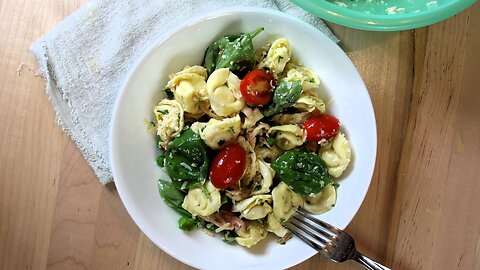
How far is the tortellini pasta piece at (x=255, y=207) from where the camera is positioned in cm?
105

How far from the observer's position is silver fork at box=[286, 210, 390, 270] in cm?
107

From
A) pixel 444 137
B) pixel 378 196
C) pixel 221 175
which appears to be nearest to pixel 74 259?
pixel 221 175

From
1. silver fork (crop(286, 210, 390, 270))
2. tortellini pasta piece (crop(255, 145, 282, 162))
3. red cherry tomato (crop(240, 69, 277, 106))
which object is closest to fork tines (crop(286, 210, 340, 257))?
silver fork (crop(286, 210, 390, 270))

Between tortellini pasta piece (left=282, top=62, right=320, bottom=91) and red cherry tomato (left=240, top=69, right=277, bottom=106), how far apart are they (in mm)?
41

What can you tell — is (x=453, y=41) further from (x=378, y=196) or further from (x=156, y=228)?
(x=156, y=228)

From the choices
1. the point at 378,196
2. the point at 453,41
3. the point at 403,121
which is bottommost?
the point at 378,196

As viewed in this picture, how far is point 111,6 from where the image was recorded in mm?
1136

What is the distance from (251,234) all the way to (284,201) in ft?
0.28

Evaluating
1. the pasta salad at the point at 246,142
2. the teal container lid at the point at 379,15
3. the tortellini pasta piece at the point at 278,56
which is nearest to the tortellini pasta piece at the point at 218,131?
the pasta salad at the point at 246,142

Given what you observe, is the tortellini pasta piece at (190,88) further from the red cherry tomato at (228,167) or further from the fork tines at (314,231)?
the fork tines at (314,231)

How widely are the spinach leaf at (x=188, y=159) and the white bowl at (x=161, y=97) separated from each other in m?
0.06

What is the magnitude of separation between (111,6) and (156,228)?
428 millimetres

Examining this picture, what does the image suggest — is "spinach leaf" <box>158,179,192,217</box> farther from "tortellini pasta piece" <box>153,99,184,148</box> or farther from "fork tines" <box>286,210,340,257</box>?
"fork tines" <box>286,210,340,257</box>

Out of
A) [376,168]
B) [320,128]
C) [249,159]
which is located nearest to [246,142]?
[249,159]
